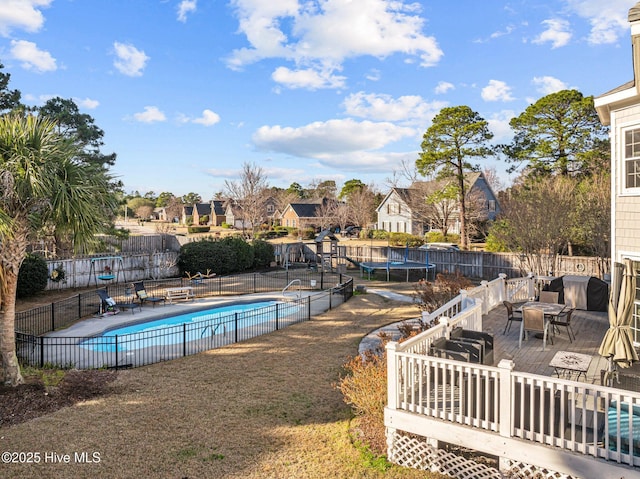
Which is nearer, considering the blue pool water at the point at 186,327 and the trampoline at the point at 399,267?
the blue pool water at the point at 186,327

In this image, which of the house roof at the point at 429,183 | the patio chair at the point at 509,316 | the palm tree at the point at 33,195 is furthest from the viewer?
the house roof at the point at 429,183

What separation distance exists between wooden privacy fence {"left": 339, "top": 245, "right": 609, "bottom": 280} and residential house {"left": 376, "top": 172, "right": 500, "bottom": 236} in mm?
10269

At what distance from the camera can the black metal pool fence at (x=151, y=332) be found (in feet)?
35.3

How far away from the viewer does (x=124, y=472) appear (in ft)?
18.4

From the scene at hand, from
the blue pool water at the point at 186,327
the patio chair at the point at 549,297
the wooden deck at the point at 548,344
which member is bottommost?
the blue pool water at the point at 186,327

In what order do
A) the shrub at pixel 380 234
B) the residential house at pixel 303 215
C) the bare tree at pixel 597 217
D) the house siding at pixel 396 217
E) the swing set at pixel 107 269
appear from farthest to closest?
the residential house at pixel 303 215 → the house siding at pixel 396 217 → the shrub at pixel 380 234 → the swing set at pixel 107 269 → the bare tree at pixel 597 217

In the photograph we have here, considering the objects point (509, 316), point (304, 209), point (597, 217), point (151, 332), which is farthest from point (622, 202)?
point (304, 209)

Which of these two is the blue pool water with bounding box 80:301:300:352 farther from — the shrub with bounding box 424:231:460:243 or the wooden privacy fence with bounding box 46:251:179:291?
the shrub with bounding box 424:231:460:243

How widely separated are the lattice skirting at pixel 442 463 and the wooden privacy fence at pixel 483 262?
17.2 metres

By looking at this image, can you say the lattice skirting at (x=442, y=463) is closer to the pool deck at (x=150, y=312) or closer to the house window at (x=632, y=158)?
the house window at (x=632, y=158)

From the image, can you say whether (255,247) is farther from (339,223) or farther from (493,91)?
(339,223)

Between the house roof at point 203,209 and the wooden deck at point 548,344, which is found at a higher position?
the house roof at point 203,209

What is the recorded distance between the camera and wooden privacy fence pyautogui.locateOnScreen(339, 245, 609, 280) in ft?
75.2

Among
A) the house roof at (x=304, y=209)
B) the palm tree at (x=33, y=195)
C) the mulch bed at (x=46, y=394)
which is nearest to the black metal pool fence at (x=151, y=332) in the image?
the mulch bed at (x=46, y=394)
